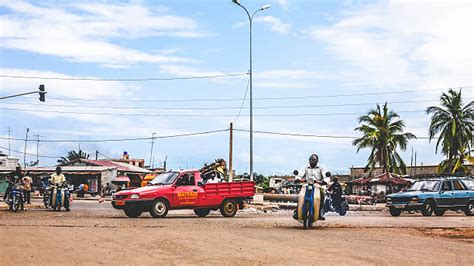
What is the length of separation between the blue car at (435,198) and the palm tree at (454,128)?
26.6 meters

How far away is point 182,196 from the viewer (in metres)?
22.4

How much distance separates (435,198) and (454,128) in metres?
28.0

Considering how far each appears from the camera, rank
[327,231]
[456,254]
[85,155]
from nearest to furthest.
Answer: [456,254], [327,231], [85,155]

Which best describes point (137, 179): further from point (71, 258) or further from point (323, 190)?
point (71, 258)

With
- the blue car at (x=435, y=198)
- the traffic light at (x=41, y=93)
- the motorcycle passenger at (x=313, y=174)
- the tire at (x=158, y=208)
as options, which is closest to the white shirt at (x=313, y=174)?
the motorcycle passenger at (x=313, y=174)

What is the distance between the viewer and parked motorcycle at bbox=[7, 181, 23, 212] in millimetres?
24469

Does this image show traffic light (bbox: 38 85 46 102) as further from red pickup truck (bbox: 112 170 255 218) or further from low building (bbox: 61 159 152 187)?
low building (bbox: 61 159 152 187)

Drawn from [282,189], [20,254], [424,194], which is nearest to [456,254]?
[20,254]

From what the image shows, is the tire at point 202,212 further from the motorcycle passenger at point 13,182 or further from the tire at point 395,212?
the tire at point 395,212

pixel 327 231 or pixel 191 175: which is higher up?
pixel 191 175

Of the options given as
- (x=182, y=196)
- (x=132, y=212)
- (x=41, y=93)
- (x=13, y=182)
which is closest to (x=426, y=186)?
(x=182, y=196)

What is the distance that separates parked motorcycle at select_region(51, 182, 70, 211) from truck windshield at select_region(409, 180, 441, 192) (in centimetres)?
1422

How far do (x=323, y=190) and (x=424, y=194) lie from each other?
42.1ft

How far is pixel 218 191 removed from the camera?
23.1 m
